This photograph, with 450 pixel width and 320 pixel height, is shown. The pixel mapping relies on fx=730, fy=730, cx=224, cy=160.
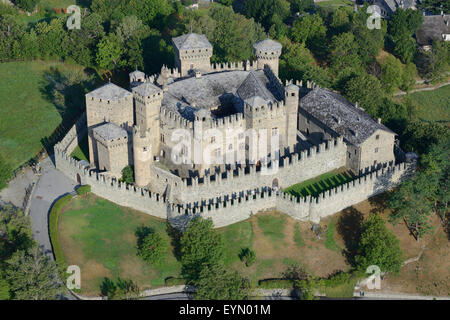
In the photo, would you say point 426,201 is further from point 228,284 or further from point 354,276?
point 228,284

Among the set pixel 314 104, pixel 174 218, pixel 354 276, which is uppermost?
pixel 314 104

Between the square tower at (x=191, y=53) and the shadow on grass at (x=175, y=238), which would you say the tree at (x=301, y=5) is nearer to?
the square tower at (x=191, y=53)

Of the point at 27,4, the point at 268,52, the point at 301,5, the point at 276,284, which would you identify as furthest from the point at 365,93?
the point at 27,4

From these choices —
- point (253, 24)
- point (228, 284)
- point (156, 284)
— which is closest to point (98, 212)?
point (156, 284)

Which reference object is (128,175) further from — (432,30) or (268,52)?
(432,30)

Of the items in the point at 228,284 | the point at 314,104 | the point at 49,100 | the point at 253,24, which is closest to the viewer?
the point at 228,284

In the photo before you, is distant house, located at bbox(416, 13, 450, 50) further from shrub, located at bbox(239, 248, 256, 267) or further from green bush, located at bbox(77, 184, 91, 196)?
green bush, located at bbox(77, 184, 91, 196)
